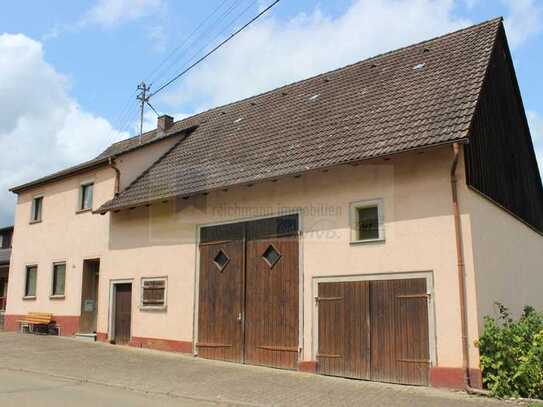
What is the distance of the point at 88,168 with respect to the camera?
67.4 ft

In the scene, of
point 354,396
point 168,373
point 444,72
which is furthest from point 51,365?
point 444,72

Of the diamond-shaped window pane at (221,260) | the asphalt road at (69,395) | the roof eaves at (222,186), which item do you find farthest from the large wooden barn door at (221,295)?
the asphalt road at (69,395)

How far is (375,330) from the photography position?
11984mm

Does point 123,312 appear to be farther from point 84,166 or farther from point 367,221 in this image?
point 367,221

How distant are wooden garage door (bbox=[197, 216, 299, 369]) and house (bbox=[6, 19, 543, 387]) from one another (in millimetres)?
42

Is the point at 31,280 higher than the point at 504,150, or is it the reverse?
the point at 504,150

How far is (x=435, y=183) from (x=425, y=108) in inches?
81.4

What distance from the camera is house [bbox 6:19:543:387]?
37.7 feet

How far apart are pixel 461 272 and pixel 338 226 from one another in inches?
120

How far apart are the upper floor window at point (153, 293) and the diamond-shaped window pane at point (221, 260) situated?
223 cm

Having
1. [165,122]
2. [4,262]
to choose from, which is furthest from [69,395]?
[4,262]

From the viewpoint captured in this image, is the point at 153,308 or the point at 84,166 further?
the point at 84,166

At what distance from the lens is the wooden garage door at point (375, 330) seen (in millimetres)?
11367

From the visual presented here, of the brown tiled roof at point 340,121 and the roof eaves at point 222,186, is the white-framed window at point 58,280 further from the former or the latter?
the brown tiled roof at point 340,121
